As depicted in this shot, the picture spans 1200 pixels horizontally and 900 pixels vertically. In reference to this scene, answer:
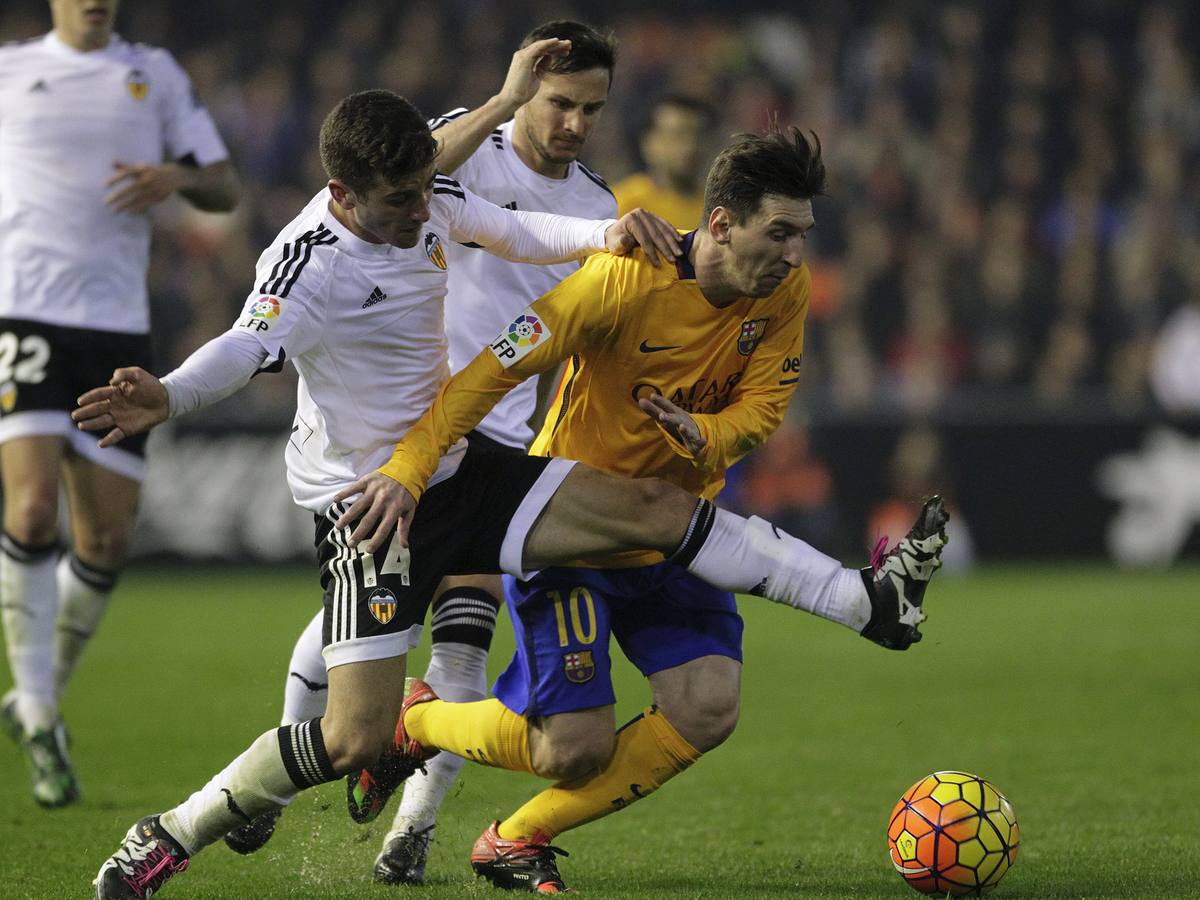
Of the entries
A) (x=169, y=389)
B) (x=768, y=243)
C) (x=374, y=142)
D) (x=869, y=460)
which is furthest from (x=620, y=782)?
(x=869, y=460)

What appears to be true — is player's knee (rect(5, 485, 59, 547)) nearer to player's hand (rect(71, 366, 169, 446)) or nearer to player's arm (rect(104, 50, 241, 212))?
player's arm (rect(104, 50, 241, 212))

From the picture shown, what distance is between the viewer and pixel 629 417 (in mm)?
4984

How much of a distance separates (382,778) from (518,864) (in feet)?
1.54

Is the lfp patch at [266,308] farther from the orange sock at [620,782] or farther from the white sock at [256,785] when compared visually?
the orange sock at [620,782]

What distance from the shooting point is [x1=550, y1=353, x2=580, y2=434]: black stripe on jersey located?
5133 mm

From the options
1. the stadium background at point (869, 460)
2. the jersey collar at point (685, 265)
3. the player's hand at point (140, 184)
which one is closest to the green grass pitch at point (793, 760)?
the stadium background at point (869, 460)

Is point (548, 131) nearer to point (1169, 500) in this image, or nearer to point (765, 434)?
point (765, 434)

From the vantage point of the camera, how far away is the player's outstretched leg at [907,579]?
459 centimetres

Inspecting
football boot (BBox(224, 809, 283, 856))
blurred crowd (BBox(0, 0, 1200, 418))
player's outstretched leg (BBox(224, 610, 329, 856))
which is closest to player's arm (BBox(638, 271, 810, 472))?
player's outstretched leg (BBox(224, 610, 329, 856))

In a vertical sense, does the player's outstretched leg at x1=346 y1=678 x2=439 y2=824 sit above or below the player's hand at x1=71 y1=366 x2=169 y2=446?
below

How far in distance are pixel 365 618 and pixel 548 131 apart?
1.91 metres

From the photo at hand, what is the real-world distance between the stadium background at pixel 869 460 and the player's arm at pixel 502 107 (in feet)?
6.58

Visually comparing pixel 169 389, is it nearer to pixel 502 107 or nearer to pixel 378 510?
pixel 378 510

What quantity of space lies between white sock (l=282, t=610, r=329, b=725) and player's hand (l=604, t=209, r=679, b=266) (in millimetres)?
1473
